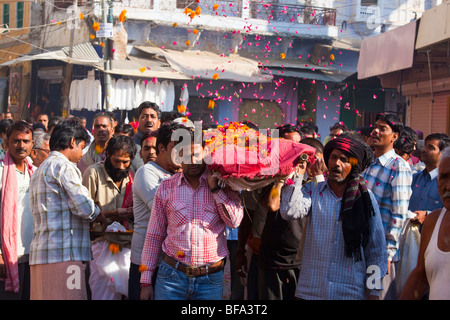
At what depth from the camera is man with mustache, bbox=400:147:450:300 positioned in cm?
299

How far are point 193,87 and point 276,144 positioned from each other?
16108 millimetres

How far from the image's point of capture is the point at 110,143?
524 cm

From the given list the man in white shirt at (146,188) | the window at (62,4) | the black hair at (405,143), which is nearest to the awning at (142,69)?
the window at (62,4)

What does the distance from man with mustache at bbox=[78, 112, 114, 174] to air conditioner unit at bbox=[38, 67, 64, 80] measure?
14.0 meters

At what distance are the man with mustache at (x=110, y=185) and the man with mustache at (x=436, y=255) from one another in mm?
2501

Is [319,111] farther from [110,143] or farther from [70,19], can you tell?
[110,143]

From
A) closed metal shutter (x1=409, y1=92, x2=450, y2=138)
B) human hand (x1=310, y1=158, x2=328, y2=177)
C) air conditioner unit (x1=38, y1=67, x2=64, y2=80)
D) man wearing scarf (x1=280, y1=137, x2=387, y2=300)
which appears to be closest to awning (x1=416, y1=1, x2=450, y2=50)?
closed metal shutter (x1=409, y1=92, x2=450, y2=138)

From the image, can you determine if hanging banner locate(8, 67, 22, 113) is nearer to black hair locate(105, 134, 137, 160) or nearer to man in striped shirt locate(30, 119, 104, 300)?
black hair locate(105, 134, 137, 160)

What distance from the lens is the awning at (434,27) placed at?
9.87 metres

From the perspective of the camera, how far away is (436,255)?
3031 millimetres

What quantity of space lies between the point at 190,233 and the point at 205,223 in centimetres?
12

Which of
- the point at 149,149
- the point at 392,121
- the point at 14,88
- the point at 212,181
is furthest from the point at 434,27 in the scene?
the point at 14,88

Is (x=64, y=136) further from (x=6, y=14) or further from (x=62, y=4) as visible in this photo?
(x=6, y=14)
